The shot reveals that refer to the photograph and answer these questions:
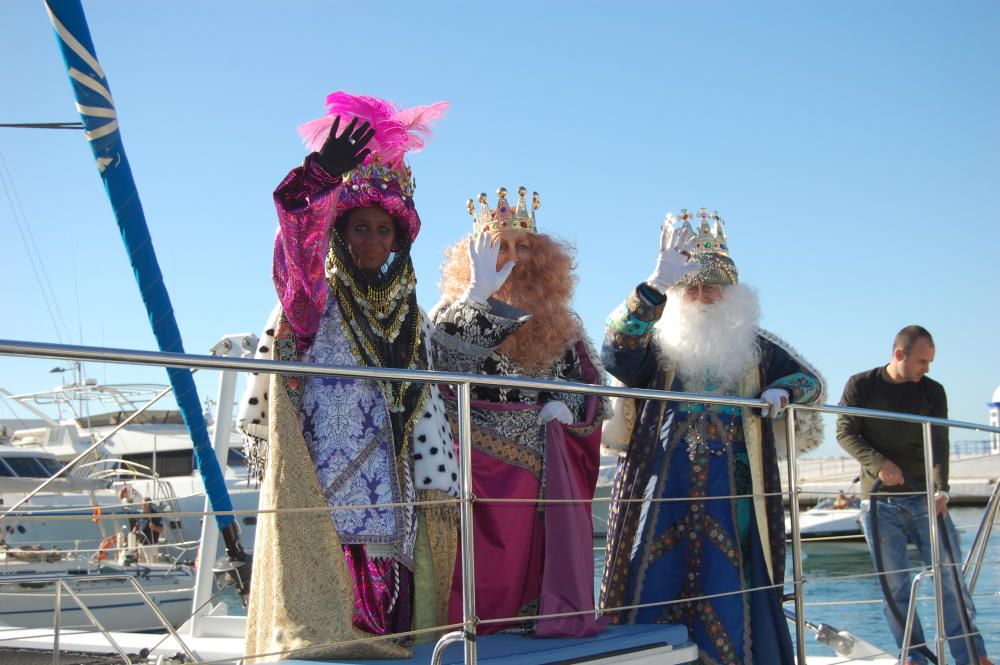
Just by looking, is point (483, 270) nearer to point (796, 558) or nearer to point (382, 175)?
point (382, 175)

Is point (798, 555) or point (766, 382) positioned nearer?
point (798, 555)

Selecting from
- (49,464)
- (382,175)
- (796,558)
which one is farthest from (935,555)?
(49,464)

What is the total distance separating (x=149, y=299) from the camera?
4.16m

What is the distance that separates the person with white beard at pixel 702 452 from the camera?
3801 millimetres

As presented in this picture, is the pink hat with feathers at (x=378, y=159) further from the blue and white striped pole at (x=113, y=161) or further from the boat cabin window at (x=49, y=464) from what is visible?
the boat cabin window at (x=49, y=464)

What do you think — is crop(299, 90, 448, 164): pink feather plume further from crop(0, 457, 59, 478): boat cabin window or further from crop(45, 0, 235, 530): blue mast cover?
crop(0, 457, 59, 478): boat cabin window

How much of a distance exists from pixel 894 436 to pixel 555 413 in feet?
6.16

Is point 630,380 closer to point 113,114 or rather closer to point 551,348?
point 551,348

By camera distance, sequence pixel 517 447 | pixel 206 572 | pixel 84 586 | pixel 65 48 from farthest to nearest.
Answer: pixel 84 586
pixel 206 572
pixel 65 48
pixel 517 447

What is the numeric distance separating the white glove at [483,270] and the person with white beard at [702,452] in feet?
1.63

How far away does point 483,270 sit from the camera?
366 centimetres

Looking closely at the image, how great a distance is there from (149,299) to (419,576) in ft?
5.28

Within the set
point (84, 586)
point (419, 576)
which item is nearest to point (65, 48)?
point (419, 576)

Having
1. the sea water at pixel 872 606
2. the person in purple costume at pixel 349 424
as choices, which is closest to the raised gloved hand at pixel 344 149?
the person in purple costume at pixel 349 424
